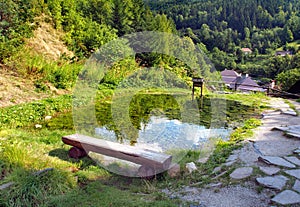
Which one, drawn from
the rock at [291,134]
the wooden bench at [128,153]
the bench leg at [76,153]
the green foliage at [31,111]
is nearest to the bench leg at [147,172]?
the wooden bench at [128,153]

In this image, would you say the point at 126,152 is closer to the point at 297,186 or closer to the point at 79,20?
the point at 297,186

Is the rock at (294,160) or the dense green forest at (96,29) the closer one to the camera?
the rock at (294,160)

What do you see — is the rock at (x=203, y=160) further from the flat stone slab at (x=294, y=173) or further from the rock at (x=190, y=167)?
the flat stone slab at (x=294, y=173)

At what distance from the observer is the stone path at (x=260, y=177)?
2.24 m

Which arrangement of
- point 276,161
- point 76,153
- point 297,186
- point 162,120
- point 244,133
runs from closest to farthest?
point 297,186, point 276,161, point 76,153, point 244,133, point 162,120

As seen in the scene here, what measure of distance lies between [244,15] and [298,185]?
35558mm

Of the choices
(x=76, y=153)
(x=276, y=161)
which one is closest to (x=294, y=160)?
(x=276, y=161)

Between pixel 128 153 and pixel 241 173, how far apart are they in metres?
1.25

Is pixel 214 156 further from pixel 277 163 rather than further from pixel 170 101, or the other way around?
pixel 170 101

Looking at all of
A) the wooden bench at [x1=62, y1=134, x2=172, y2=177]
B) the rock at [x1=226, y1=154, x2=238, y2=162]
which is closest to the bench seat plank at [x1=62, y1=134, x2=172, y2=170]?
the wooden bench at [x1=62, y1=134, x2=172, y2=177]

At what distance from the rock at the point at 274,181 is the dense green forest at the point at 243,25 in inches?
917

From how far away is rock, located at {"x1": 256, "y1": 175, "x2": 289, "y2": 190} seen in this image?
239cm

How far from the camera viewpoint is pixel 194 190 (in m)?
2.57

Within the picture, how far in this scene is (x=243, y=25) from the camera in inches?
1321
